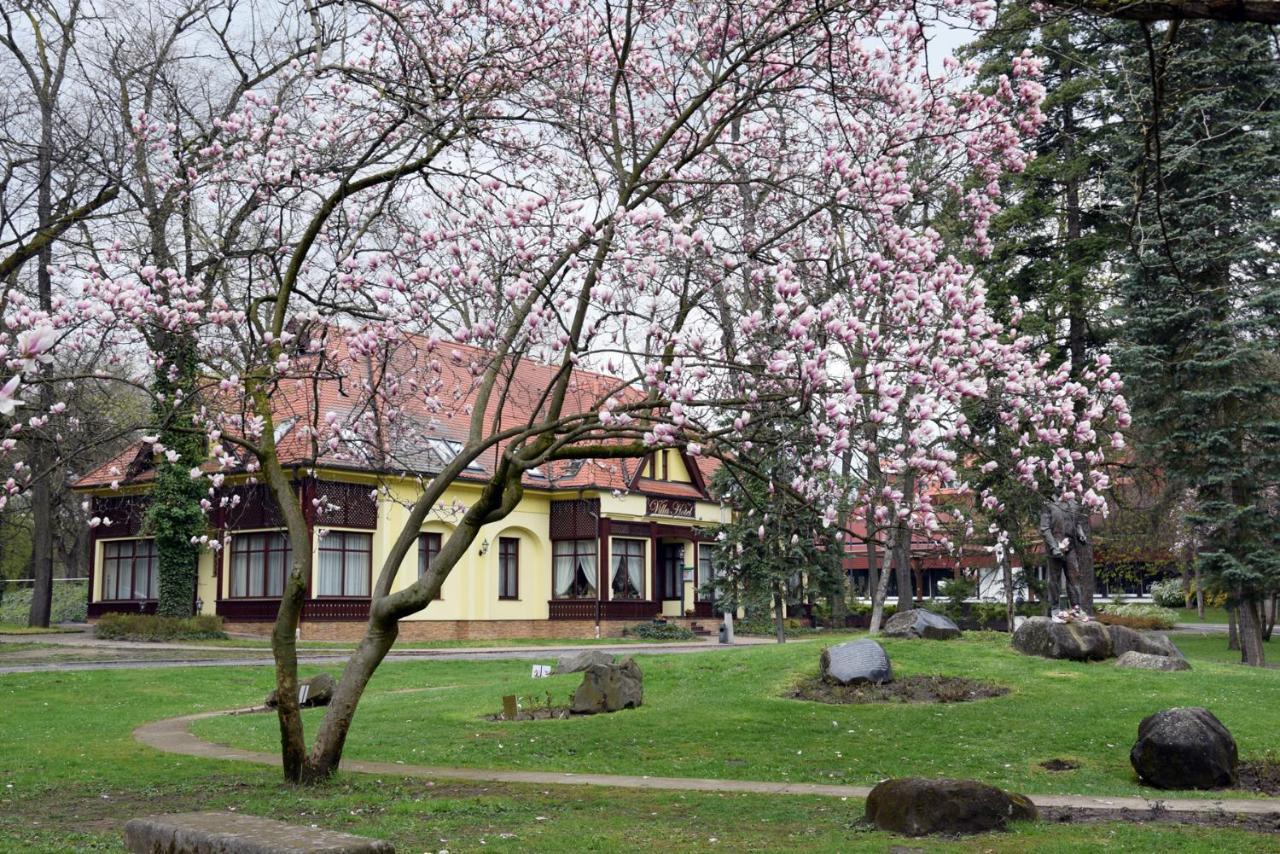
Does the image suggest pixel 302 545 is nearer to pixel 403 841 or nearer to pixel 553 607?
pixel 403 841

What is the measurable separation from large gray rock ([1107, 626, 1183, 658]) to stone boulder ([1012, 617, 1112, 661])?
226mm

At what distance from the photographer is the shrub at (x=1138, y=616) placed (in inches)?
1428

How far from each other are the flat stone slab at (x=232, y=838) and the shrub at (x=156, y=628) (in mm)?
26297

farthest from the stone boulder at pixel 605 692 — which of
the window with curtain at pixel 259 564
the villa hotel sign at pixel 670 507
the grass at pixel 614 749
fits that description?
the villa hotel sign at pixel 670 507

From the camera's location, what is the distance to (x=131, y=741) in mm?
14633

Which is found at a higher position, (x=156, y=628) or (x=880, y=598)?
(x=880, y=598)

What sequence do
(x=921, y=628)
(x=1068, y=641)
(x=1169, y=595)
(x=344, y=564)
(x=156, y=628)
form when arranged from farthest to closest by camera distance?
(x=1169, y=595) → (x=344, y=564) → (x=156, y=628) → (x=921, y=628) → (x=1068, y=641)

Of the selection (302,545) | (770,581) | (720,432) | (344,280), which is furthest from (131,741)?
(770,581)

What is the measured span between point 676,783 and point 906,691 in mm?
6889

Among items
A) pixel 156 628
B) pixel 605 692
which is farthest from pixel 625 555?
pixel 605 692

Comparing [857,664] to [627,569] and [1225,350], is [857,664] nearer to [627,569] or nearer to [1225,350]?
[1225,350]

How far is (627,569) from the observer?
42344mm

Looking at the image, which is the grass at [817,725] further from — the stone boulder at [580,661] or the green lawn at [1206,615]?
the green lawn at [1206,615]

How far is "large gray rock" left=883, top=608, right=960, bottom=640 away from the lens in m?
21.6
